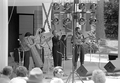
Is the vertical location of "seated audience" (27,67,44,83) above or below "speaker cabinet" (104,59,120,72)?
above

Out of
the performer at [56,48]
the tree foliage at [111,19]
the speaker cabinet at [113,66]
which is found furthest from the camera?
the tree foliage at [111,19]

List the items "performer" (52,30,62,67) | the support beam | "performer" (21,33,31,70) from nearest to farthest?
the support beam
"performer" (52,30,62,67)
"performer" (21,33,31,70)

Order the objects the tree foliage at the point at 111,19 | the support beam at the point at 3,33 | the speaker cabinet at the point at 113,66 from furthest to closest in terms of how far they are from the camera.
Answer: the tree foliage at the point at 111,19 < the speaker cabinet at the point at 113,66 < the support beam at the point at 3,33

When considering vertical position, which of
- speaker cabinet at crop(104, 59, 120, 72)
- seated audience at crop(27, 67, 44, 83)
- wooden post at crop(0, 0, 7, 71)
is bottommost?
speaker cabinet at crop(104, 59, 120, 72)

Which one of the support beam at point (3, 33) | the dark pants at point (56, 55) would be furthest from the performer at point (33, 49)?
the support beam at point (3, 33)

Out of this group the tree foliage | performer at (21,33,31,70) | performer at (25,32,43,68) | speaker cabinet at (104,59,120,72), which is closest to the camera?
speaker cabinet at (104,59,120,72)

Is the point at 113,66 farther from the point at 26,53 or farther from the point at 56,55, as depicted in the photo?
the point at 26,53

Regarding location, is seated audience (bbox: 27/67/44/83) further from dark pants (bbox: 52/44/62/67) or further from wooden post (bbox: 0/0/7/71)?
dark pants (bbox: 52/44/62/67)

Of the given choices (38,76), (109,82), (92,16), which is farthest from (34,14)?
(38,76)

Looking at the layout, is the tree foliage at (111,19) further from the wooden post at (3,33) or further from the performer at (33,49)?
the wooden post at (3,33)

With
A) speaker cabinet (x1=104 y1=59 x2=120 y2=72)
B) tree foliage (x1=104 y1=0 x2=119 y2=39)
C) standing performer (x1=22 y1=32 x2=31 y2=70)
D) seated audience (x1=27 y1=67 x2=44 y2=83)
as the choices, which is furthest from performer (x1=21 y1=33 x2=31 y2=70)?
tree foliage (x1=104 y1=0 x2=119 y2=39)

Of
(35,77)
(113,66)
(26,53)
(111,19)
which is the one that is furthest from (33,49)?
(111,19)

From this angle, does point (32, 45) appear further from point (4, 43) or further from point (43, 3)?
point (43, 3)

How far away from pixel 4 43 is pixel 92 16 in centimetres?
200
